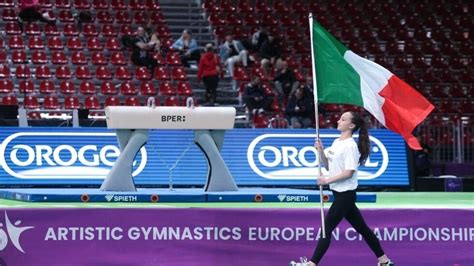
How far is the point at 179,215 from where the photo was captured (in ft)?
42.2

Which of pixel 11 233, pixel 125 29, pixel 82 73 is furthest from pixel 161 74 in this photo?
pixel 11 233

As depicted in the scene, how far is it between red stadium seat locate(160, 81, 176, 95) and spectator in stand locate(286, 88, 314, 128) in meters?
3.87

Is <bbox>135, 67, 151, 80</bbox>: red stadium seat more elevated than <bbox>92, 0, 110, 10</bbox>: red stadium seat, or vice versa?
<bbox>92, 0, 110, 10</bbox>: red stadium seat

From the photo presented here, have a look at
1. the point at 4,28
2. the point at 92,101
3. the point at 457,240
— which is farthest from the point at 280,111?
the point at 457,240

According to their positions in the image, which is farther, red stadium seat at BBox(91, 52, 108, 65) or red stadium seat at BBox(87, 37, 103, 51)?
red stadium seat at BBox(87, 37, 103, 51)

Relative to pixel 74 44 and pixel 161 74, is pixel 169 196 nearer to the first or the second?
pixel 161 74

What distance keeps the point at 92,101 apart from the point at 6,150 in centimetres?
809

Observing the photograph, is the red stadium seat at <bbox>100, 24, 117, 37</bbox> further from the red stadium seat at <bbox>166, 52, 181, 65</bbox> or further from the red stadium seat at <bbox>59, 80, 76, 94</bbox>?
the red stadium seat at <bbox>59, 80, 76, 94</bbox>

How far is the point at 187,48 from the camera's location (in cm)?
3044

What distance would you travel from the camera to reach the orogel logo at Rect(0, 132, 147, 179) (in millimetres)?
18922

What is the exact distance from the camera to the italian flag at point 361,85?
13.1 metres

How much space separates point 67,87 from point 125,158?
40.9 ft

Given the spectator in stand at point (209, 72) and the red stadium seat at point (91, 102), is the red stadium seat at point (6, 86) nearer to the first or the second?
the red stadium seat at point (91, 102)

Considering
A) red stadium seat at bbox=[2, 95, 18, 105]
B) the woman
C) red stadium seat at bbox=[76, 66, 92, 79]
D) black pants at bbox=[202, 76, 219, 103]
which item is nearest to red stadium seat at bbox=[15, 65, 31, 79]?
red stadium seat at bbox=[76, 66, 92, 79]
